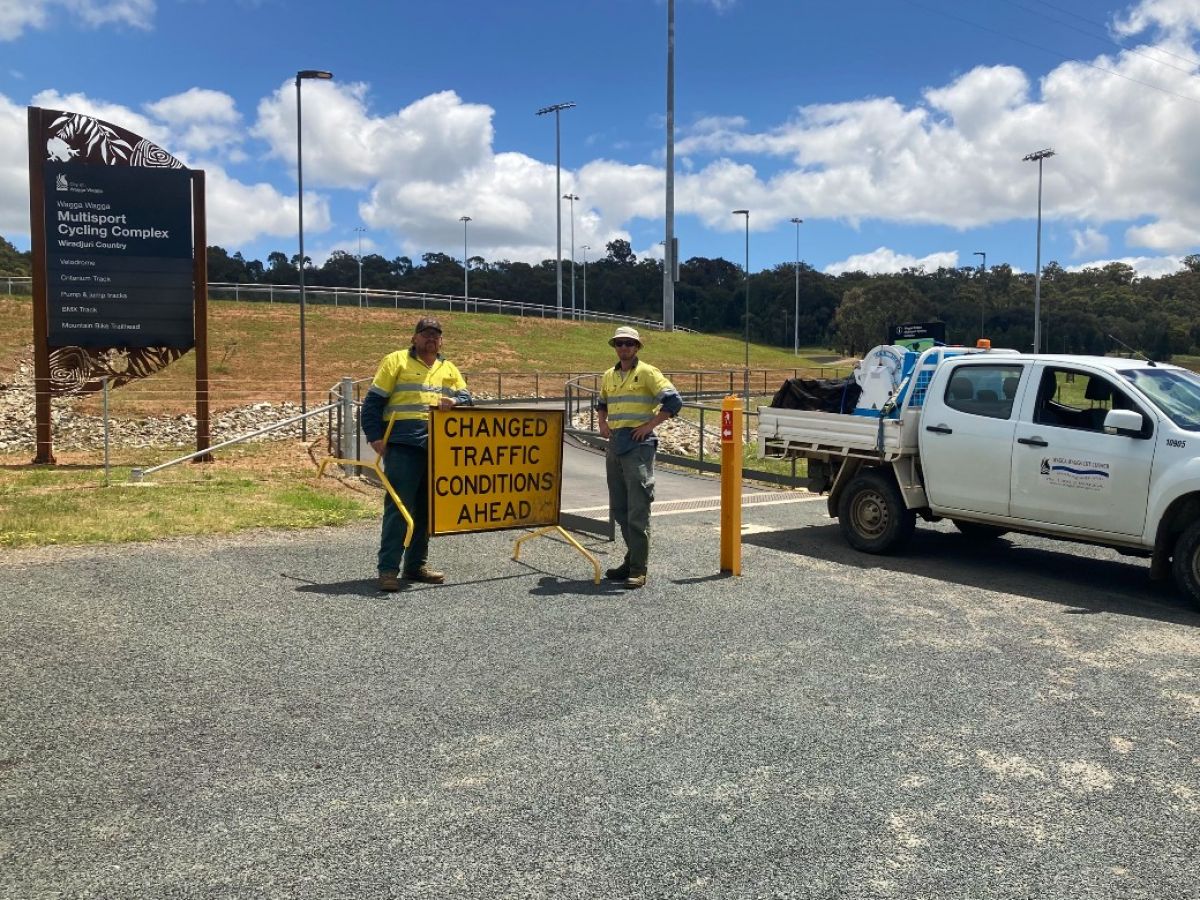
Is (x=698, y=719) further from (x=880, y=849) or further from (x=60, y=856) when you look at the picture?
(x=60, y=856)

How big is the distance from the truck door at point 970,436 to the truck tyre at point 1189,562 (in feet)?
4.55

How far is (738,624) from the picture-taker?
6.52m

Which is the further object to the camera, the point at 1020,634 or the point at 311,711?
the point at 1020,634

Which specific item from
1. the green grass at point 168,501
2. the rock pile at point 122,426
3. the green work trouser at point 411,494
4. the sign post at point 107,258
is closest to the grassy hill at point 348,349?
the rock pile at point 122,426

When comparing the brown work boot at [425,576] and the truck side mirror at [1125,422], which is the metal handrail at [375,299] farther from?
the truck side mirror at [1125,422]

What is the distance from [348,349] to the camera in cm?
4916

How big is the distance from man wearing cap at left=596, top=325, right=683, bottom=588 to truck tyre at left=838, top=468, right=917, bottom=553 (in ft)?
8.66

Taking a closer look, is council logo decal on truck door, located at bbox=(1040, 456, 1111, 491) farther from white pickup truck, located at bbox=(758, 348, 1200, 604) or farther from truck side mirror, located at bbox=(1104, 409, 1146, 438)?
truck side mirror, located at bbox=(1104, 409, 1146, 438)

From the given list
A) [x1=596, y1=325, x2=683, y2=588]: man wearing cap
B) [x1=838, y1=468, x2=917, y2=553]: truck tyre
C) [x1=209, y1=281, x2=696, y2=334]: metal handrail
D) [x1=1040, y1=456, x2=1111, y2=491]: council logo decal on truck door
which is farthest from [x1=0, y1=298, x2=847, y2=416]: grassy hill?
[x1=1040, y1=456, x2=1111, y2=491]: council logo decal on truck door

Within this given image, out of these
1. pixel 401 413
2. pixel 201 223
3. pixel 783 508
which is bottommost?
pixel 783 508

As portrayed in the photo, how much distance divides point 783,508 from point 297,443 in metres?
10.6

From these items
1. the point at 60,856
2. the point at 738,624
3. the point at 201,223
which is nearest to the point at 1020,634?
the point at 738,624

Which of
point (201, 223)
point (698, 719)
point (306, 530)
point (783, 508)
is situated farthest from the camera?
point (201, 223)

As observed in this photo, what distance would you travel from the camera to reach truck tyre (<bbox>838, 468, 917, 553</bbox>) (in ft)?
29.6
